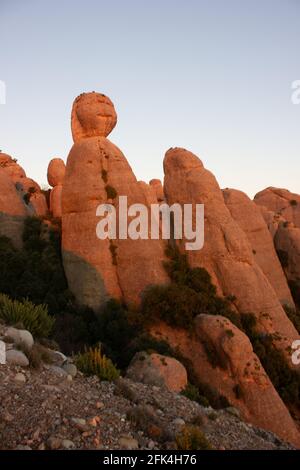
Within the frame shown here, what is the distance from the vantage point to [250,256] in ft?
68.5

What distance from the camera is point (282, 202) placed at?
3912 centimetres

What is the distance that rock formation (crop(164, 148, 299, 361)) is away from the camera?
1969 cm

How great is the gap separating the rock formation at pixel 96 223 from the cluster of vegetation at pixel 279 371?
5570mm

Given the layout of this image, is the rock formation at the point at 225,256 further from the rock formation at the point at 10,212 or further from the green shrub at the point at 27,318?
the green shrub at the point at 27,318

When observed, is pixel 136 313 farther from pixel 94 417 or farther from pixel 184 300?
pixel 94 417

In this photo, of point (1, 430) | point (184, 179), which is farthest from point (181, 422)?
point (184, 179)

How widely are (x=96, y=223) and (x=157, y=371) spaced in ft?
32.0

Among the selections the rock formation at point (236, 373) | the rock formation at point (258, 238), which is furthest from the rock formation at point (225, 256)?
the rock formation at point (258, 238)

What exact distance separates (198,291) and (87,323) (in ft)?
18.1

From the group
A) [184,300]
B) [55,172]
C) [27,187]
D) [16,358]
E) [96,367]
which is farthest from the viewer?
[55,172]

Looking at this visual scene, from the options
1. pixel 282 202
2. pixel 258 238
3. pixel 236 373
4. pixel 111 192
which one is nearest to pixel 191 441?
pixel 236 373

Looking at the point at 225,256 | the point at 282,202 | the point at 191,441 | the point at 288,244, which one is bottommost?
the point at 191,441
